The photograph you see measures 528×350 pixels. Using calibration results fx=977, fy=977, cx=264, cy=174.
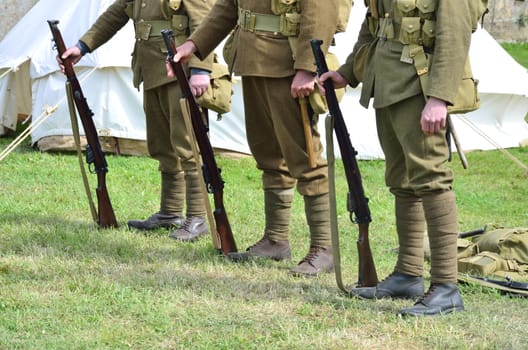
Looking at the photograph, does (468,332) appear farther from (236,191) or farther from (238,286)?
(236,191)

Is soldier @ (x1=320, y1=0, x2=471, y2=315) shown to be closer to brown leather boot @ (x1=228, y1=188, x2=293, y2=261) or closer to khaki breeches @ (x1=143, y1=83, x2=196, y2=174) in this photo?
brown leather boot @ (x1=228, y1=188, x2=293, y2=261)

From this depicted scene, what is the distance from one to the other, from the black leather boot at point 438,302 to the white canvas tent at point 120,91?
5.09 m

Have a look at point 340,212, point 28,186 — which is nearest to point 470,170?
point 340,212

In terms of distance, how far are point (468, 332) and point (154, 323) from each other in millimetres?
1318

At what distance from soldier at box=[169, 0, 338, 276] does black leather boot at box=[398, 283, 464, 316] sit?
1003 mm

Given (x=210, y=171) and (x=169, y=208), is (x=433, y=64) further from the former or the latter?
(x=169, y=208)

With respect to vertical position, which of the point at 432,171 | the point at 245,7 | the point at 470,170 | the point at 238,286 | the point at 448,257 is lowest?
the point at 470,170

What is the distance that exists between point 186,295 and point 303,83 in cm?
123

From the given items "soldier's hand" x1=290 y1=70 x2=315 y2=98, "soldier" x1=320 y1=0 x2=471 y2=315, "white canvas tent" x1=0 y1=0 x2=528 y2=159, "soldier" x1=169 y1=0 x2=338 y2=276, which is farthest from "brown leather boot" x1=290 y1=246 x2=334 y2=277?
"white canvas tent" x1=0 y1=0 x2=528 y2=159

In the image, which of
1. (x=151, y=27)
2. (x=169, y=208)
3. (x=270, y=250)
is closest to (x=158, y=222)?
(x=169, y=208)

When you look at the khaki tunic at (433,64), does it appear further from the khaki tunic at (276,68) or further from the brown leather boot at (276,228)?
the brown leather boot at (276,228)

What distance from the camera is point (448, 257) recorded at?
423cm

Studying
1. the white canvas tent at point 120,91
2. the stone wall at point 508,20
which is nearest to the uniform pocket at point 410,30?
the white canvas tent at point 120,91

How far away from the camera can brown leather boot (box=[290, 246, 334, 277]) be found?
5145 mm
